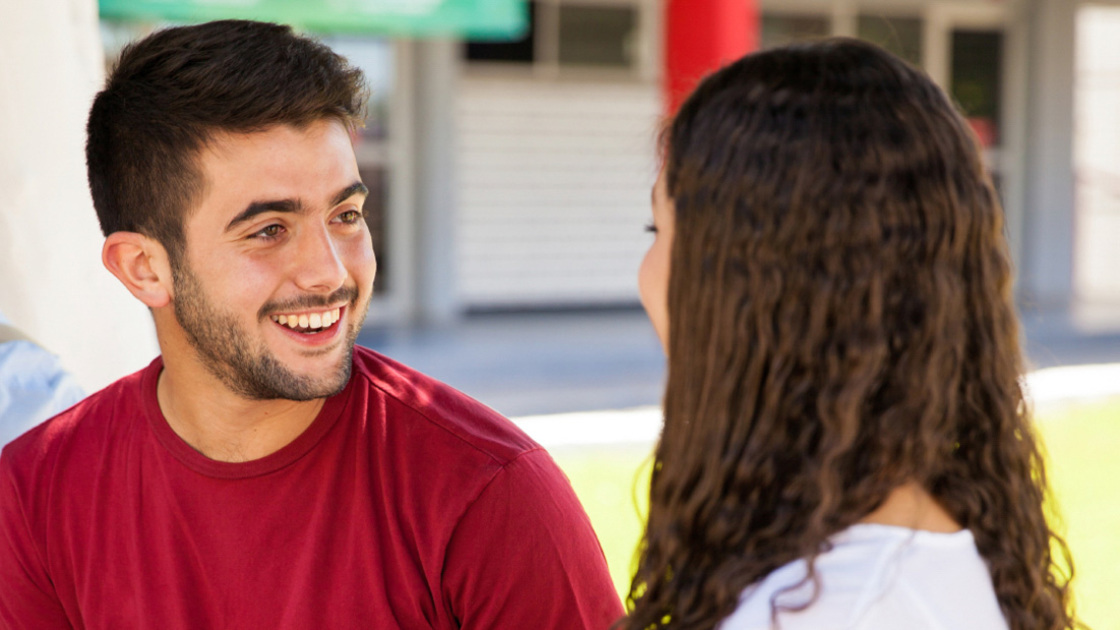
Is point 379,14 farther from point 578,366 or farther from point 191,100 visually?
point 191,100

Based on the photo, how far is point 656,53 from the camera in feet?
33.8

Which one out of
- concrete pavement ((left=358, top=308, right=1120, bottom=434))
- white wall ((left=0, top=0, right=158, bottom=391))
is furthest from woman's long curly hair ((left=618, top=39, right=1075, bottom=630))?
concrete pavement ((left=358, top=308, right=1120, bottom=434))

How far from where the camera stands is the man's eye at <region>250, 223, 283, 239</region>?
1.86 m

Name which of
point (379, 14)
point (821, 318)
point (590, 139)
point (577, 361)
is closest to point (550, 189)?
point (590, 139)

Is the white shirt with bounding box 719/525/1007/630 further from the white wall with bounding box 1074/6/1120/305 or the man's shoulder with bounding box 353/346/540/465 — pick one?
the white wall with bounding box 1074/6/1120/305

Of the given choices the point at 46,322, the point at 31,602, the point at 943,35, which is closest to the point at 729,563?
the point at 31,602

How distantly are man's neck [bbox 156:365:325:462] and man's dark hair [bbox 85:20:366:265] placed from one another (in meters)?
0.25

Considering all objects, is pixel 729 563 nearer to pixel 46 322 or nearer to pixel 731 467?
pixel 731 467

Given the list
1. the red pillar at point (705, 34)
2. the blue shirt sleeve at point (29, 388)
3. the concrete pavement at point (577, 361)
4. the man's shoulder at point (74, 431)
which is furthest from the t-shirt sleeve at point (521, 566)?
the concrete pavement at point (577, 361)

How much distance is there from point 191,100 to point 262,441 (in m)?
0.58

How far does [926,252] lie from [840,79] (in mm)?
209

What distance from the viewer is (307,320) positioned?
186 centimetres

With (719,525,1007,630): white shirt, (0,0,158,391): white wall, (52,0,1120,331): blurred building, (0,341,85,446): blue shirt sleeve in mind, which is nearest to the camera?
(719,525,1007,630): white shirt

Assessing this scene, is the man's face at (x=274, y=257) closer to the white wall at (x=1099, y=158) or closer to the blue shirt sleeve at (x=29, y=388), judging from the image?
the blue shirt sleeve at (x=29, y=388)
